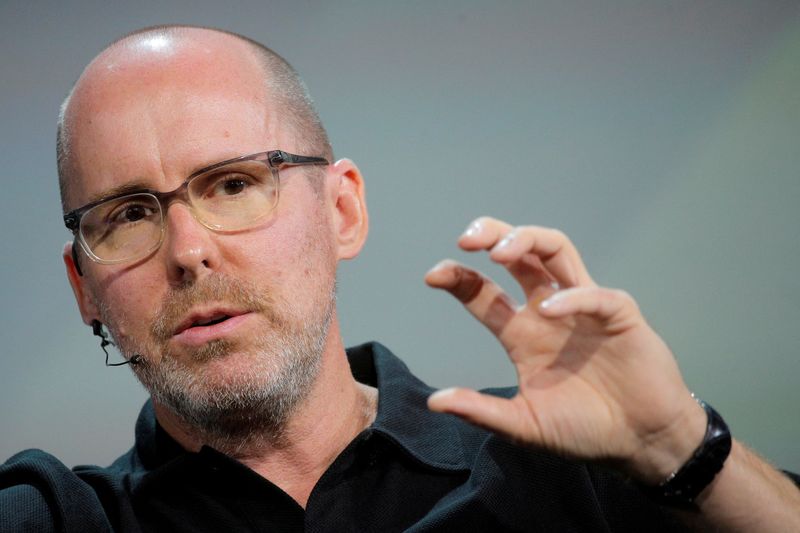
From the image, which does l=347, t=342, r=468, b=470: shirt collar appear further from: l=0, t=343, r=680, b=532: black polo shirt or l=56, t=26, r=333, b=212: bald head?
l=56, t=26, r=333, b=212: bald head

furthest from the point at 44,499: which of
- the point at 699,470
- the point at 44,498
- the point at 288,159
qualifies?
the point at 699,470

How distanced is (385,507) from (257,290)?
0.47 m

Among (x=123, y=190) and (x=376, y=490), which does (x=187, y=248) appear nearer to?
(x=123, y=190)

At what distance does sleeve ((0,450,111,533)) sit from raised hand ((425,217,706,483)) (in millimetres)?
728

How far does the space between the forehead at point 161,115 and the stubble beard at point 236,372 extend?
26 centimetres

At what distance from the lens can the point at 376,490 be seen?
5.75 feet

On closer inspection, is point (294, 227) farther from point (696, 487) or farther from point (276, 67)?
point (696, 487)

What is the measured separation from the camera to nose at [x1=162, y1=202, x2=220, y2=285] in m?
1.67

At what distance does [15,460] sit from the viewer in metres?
1.66

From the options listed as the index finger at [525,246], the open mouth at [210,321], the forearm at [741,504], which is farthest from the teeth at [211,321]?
the forearm at [741,504]

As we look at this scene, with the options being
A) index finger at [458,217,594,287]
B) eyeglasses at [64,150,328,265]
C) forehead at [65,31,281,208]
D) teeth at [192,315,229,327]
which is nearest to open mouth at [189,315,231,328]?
teeth at [192,315,229,327]

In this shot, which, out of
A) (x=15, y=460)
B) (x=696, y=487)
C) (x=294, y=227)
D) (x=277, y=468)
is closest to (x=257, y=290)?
(x=294, y=227)

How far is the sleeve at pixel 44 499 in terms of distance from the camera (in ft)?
5.03

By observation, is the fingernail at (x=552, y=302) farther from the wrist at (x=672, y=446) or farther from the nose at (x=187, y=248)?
the nose at (x=187, y=248)
